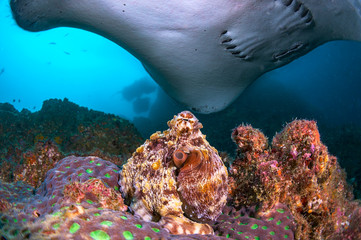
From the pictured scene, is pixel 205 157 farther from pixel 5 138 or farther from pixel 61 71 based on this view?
pixel 61 71

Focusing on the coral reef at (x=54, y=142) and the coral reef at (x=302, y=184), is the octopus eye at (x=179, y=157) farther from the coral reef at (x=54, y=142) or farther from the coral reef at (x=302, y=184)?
the coral reef at (x=54, y=142)

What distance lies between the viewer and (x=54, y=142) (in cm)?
431

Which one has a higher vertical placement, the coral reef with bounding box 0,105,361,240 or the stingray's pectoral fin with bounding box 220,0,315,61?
the stingray's pectoral fin with bounding box 220,0,315,61

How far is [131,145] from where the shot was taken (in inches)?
214

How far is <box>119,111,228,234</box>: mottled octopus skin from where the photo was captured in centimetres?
175

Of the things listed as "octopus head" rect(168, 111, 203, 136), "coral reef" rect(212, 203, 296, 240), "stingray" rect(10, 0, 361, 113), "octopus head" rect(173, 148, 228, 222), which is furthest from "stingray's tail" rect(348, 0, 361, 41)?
"octopus head" rect(173, 148, 228, 222)

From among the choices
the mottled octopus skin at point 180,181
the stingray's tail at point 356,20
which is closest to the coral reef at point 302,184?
the mottled octopus skin at point 180,181

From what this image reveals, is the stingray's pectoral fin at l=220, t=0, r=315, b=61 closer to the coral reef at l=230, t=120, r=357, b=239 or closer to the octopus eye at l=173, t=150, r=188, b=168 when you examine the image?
the coral reef at l=230, t=120, r=357, b=239

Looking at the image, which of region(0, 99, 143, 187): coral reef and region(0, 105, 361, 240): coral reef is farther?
region(0, 99, 143, 187): coral reef

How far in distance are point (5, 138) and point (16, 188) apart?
17.6ft

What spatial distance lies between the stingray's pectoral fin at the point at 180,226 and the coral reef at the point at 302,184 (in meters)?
0.86

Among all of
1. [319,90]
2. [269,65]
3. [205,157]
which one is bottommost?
[205,157]

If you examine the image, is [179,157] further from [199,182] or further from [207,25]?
[207,25]

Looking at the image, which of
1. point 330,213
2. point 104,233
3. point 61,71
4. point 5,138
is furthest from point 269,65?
point 61,71
